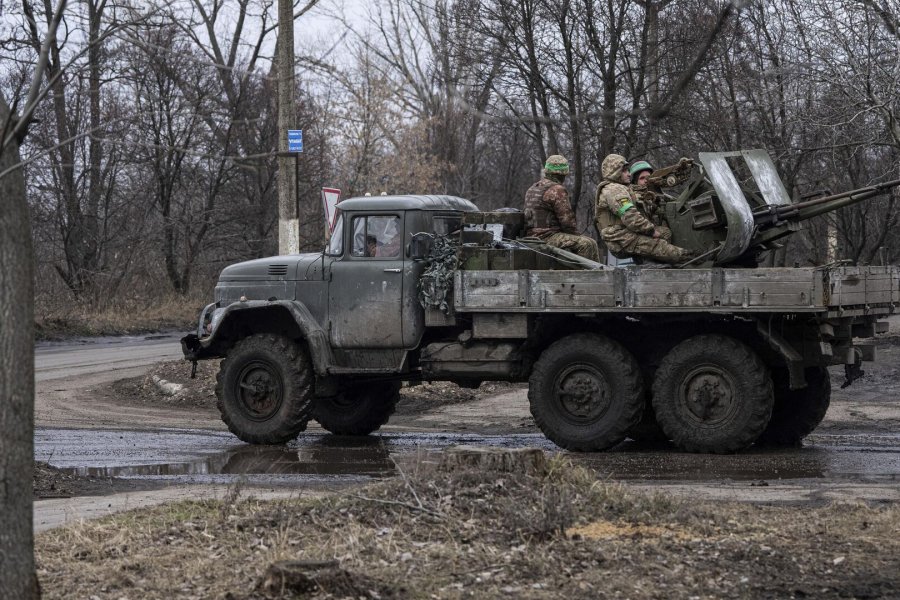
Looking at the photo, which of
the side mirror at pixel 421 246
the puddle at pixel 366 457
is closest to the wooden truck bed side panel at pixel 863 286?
the puddle at pixel 366 457

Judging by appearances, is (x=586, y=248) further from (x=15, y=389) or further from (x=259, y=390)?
(x=15, y=389)

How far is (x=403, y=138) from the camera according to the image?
3616 cm

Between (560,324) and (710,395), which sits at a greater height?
(560,324)

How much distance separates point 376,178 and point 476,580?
30.9 metres

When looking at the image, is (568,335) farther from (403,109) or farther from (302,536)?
(403,109)

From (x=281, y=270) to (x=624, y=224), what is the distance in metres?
3.57

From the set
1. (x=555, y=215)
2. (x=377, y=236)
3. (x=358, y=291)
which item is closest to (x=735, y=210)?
(x=555, y=215)

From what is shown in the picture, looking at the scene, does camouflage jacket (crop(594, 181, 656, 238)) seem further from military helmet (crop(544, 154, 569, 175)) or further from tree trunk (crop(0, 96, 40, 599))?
tree trunk (crop(0, 96, 40, 599))

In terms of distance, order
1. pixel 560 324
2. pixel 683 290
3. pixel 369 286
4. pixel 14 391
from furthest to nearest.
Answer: pixel 369 286, pixel 560 324, pixel 683 290, pixel 14 391

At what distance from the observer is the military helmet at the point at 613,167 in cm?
1218

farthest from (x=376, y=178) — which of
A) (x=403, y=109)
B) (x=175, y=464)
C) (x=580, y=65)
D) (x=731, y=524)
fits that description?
(x=731, y=524)

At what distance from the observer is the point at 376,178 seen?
36.4m

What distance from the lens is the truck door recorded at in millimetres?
12219

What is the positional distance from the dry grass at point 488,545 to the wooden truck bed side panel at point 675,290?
10.4ft
